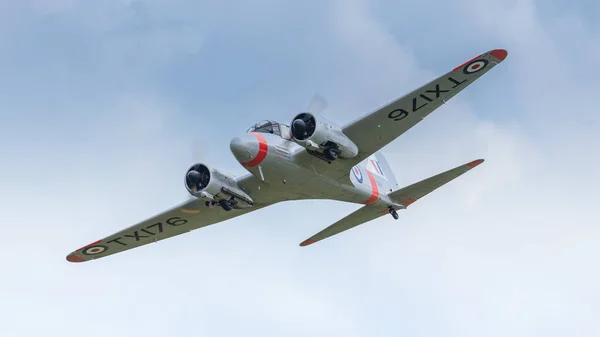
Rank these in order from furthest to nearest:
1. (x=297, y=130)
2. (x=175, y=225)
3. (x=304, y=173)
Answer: (x=175, y=225)
(x=304, y=173)
(x=297, y=130)

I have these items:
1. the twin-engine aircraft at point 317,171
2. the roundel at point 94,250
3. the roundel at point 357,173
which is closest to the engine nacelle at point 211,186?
the twin-engine aircraft at point 317,171

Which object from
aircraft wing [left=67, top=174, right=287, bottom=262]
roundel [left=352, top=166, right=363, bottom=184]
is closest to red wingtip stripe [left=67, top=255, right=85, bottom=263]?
aircraft wing [left=67, top=174, right=287, bottom=262]

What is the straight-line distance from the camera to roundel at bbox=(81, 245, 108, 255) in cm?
3962

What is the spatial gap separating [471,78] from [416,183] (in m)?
6.72

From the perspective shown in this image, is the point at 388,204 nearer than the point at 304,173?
No

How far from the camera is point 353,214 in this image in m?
38.2

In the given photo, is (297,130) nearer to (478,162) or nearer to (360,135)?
(360,135)

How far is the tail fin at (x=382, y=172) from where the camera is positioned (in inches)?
1523

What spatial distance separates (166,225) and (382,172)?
10.1 meters

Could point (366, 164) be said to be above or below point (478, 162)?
above

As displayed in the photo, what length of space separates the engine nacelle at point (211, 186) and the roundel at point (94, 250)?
808 cm

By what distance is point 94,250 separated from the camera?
39.8m

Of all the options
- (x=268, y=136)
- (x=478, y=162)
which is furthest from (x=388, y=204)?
(x=268, y=136)

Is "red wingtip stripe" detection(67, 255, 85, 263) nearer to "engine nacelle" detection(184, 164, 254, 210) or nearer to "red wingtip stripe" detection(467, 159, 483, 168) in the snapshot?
"engine nacelle" detection(184, 164, 254, 210)
